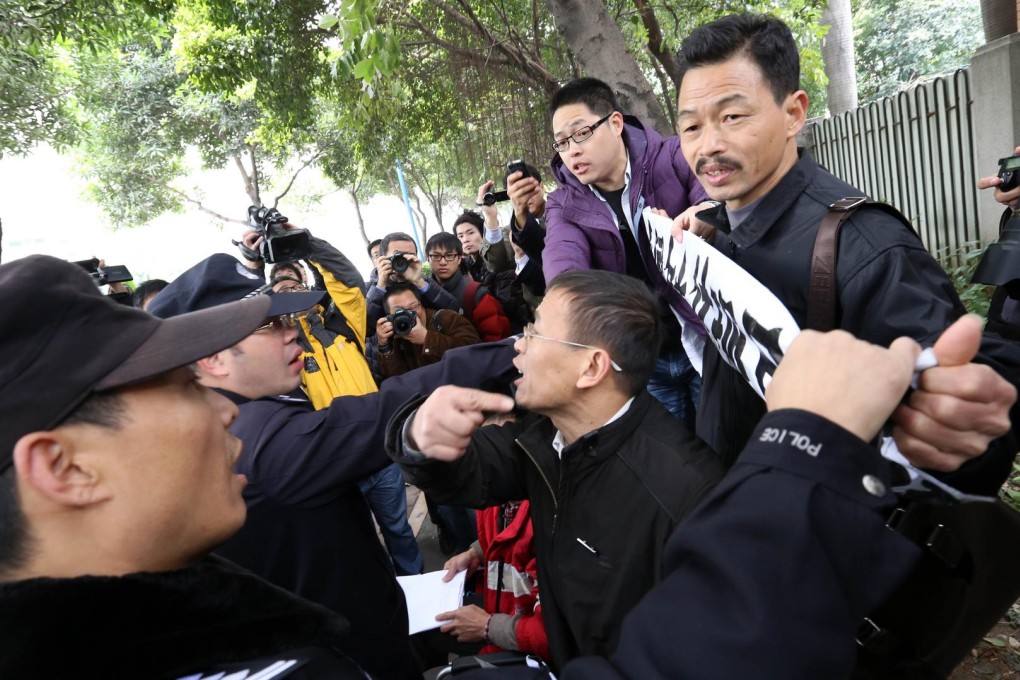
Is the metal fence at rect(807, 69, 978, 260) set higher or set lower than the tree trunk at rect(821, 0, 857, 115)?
lower

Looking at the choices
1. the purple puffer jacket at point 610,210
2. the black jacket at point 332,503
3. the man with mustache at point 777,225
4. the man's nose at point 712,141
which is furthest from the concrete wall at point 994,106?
the black jacket at point 332,503

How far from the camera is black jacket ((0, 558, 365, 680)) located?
77 centimetres

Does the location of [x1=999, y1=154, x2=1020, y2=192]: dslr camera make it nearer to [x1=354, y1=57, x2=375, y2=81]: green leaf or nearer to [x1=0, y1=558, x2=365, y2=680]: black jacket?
[x1=0, y1=558, x2=365, y2=680]: black jacket

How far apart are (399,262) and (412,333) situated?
67cm

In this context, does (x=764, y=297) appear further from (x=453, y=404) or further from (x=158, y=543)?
(x=158, y=543)

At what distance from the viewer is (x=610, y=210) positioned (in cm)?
278

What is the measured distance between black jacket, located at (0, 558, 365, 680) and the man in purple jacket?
189 centimetres

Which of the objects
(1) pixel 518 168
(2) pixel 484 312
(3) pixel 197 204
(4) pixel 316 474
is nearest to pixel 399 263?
(2) pixel 484 312

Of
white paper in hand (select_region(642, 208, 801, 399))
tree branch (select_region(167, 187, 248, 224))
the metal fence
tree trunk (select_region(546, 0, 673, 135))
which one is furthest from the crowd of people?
tree branch (select_region(167, 187, 248, 224))

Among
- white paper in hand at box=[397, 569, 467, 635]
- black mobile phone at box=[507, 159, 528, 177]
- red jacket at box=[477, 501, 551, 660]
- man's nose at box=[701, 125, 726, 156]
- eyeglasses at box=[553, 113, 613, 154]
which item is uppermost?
eyeglasses at box=[553, 113, 613, 154]

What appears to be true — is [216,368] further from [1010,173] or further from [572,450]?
[1010,173]

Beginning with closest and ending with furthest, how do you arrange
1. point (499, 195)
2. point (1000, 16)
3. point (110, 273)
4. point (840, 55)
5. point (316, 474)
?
point (316, 474) < point (499, 195) < point (110, 273) < point (1000, 16) < point (840, 55)

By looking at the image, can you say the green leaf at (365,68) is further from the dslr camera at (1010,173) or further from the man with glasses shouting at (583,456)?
the dslr camera at (1010,173)

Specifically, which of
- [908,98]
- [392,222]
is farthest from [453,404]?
[392,222]
